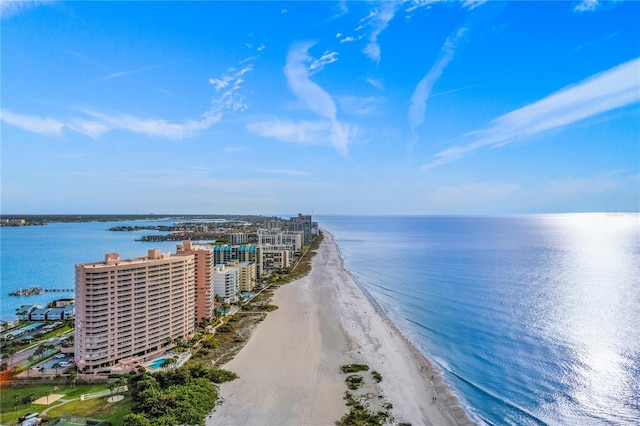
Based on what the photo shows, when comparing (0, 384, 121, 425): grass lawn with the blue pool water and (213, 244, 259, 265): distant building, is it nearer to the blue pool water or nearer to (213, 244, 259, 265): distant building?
the blue pool water

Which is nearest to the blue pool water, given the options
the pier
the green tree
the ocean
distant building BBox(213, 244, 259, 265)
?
the green tree

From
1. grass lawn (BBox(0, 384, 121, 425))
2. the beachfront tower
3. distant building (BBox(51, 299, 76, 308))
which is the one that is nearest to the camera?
grass lawn (BBox(0, 384, 121, 425))

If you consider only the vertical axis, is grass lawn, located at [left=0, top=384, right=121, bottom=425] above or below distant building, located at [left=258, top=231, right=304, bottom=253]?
below

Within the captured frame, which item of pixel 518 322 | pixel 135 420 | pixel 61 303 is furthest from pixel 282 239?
pixel 135 420

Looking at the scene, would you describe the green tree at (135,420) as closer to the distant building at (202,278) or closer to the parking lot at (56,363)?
the parking lot at (56,363)

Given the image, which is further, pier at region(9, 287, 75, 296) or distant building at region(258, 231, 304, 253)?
distant building at region(258, 231, 304, 253)

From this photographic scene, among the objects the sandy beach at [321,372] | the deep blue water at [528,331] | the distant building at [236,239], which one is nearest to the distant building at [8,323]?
the sandy beach at [321,372]
